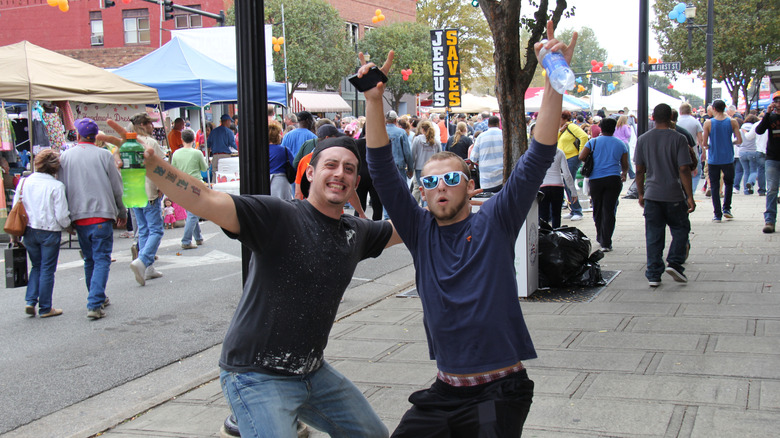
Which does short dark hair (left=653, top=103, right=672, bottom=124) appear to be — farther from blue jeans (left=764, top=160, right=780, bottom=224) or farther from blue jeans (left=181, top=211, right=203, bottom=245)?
blue jeans (left=181, top=211, right=203, bottom=245)

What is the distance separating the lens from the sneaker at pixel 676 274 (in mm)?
7408

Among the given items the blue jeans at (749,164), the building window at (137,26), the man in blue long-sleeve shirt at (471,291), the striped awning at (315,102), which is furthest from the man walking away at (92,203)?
the building window at (137,26)

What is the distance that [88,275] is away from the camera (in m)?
7.73

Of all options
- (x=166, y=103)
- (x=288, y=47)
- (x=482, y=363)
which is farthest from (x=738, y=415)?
(x=288, y=47)

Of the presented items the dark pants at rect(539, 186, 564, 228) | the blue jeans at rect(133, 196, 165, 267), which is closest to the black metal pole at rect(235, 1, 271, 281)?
the blue jeans at rect(133, 196, 165, 267)

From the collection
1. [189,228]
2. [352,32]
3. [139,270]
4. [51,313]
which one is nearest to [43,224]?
[51,313]

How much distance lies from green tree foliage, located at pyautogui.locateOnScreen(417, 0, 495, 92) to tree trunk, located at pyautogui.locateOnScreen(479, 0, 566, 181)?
45.3 meters

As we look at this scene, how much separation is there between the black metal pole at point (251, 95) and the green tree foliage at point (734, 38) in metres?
31.7

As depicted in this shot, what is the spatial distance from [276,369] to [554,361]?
2.91 metres

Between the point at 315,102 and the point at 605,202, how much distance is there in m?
30.4

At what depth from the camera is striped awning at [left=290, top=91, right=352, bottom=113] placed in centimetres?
3719

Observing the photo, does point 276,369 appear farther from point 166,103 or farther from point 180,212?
point 166,103

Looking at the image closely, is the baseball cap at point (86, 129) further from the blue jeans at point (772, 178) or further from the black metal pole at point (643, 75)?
the blue jeans at point (772, 178)

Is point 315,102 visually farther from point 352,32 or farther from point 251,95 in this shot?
point 251,95
